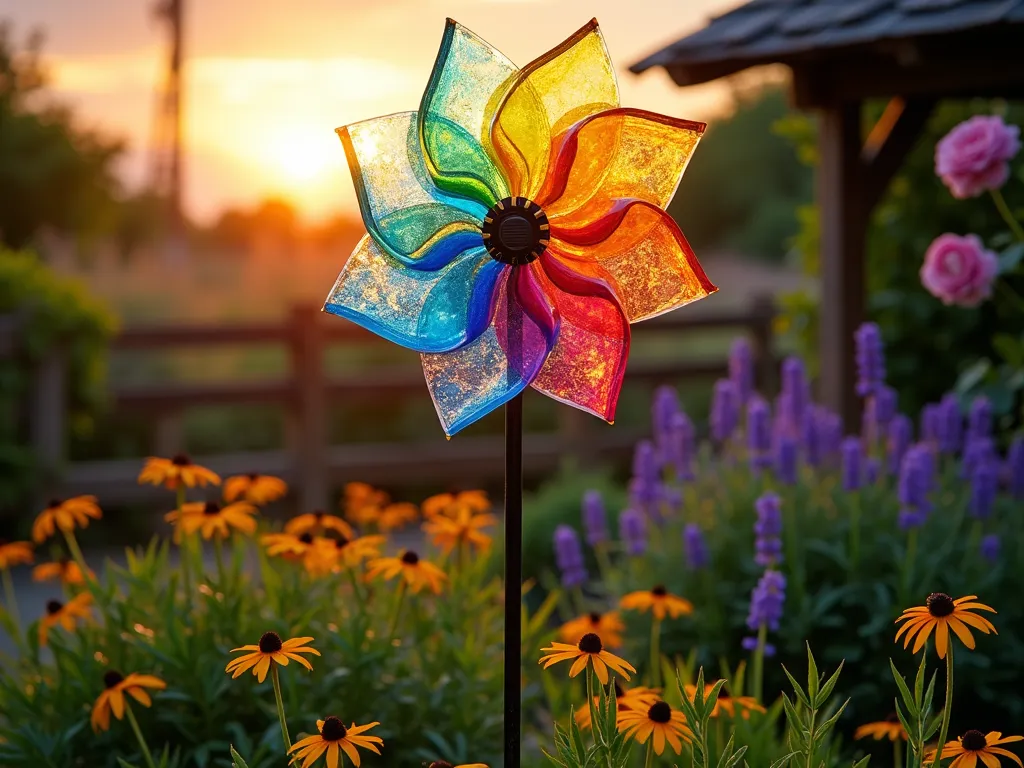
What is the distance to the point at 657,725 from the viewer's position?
6.53ft

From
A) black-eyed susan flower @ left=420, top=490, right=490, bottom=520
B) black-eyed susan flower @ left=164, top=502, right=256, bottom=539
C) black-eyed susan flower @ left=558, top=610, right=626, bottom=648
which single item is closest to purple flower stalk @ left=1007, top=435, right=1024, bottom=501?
black-eyed susan flower @ left=558, top=610, right=626, bottom=648

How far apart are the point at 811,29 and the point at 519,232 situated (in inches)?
88.9

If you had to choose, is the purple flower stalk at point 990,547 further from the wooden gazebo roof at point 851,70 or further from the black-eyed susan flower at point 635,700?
the black-eyed susan flower at point 635,700

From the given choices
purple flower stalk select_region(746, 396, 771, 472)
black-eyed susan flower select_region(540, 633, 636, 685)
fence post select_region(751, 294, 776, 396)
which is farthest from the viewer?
fence post select_region(751, 294, 776, 396)

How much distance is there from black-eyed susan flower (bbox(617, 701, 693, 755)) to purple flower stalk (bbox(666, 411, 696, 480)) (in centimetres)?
181

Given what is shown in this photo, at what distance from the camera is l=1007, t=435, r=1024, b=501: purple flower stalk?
368 centimetres

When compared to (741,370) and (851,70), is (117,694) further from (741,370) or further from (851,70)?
(851,70)

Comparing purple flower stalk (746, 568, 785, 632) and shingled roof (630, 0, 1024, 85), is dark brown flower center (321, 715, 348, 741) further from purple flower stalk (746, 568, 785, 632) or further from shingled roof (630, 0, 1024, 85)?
shingled roof (630, 0, 1024, 85)

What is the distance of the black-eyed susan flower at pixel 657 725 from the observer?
6.46 ft

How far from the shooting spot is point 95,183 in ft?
57.8

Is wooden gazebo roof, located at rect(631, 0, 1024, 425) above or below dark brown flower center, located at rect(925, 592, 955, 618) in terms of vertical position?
above

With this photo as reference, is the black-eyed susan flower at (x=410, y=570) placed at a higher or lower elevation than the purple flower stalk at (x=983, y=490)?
lower

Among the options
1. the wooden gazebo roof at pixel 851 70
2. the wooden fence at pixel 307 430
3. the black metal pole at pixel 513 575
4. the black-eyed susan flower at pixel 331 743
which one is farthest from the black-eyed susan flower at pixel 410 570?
the wooden fence at pixel 307 430

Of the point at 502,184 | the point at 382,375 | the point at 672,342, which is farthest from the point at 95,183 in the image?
the point at 502,184
